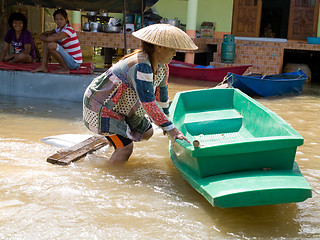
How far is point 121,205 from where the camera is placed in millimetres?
3166

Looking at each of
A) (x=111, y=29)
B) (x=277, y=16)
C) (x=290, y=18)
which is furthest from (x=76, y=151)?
(x=277, y=16)

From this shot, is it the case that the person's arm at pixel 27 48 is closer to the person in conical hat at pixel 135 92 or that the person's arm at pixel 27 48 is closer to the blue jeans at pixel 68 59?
the blue jeans at pixel 68 59

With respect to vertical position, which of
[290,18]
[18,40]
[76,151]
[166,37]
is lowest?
[76,151]

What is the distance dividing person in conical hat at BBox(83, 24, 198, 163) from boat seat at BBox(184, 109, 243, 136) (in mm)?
759

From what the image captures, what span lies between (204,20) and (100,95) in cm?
1063

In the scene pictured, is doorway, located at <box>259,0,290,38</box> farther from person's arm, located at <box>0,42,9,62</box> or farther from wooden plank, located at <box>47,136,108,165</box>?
wooden plank, located at <box>47,136,108,165</box>

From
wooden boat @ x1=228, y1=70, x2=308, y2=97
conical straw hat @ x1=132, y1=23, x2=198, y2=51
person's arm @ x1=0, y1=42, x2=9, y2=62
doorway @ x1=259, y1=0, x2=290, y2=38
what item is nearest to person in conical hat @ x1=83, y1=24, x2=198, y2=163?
conical straw hat @ x1=132, y1=23, x2=198, y2=51

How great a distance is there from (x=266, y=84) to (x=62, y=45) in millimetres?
4296

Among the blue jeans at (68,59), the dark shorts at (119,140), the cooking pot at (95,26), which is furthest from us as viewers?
the cooking pot at (95,26)

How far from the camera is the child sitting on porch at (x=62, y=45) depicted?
6512 millimetres

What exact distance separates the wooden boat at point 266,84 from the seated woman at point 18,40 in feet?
12.6

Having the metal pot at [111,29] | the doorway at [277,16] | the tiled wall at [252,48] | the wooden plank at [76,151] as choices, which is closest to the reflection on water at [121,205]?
the wooden plank at [76,151]

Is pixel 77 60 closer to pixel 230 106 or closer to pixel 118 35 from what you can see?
pixel 230 106

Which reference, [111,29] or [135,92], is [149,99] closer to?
[135,92]
